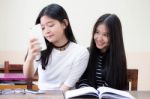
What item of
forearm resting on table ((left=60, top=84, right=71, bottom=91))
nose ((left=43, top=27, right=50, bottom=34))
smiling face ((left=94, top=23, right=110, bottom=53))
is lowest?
forearm resting on table ((left=60, top=84, right=71, bottom=91))

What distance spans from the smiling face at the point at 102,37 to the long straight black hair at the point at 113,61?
2 cm

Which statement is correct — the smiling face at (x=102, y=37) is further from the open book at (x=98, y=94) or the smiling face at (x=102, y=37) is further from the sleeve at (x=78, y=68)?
the open book at (x=98, y=94)

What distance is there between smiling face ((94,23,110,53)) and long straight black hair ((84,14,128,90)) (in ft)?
0.06

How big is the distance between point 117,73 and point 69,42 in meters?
0.34

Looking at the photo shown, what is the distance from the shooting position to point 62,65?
72.4 inches

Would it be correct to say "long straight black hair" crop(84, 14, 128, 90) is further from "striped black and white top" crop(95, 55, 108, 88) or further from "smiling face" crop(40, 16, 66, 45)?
"smiling face" crop(40, 16, 66, 45)

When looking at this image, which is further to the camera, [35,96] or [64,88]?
[64,88]

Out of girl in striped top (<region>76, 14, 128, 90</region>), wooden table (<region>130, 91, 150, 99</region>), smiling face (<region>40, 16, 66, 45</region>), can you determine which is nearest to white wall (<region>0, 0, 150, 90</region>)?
girl in striped top (<region>76, 14, 128, 90</region>)

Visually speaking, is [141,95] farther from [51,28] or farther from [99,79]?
[51,28]

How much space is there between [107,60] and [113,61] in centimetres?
5

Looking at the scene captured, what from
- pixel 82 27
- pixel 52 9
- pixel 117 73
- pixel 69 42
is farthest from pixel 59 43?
pixel 82 27

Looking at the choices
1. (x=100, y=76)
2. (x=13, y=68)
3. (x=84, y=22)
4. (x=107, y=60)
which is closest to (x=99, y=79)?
(x=100, y=76)

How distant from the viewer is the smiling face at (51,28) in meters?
1.76

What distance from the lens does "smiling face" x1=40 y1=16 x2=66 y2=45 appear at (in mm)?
1759
